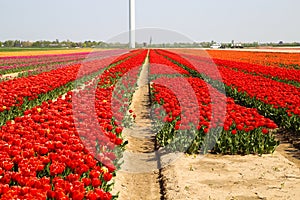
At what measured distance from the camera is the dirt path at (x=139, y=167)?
5938 mm

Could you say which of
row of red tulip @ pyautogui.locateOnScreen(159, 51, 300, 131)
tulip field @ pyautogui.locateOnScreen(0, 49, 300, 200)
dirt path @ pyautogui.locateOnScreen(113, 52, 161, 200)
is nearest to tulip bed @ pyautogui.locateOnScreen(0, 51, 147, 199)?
tulip field @ pyautogui.locateOnScreen(0, 49, 300, 200)

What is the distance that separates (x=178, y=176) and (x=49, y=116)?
2.77m

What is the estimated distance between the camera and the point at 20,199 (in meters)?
3.16

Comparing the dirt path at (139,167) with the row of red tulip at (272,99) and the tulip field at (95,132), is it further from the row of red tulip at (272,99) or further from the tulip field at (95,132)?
the row of red tulip at (272,99)

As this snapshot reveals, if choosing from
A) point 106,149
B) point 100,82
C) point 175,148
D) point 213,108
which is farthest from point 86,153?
point 100,82

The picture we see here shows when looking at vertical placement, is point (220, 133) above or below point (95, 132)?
below

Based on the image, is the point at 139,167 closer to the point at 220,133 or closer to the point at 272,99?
the point at 220,133

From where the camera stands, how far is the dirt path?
5.94 m

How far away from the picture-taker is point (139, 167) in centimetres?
712

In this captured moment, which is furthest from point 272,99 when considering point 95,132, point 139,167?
point 95,132

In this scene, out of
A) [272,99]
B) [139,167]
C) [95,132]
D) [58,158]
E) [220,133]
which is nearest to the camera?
[58,158]

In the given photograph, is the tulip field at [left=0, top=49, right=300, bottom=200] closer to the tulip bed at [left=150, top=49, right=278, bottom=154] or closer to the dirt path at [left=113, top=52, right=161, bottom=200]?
the tulip bed at [left=150, top=49, right=278, bottom=154]

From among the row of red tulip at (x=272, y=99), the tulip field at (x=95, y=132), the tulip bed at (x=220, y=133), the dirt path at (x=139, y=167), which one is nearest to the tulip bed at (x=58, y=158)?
the tulip field at (x=95, y=132)

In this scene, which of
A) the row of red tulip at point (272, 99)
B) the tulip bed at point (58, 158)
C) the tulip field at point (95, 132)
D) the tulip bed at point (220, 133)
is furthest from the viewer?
the row of red tulip at point (272, 99)
